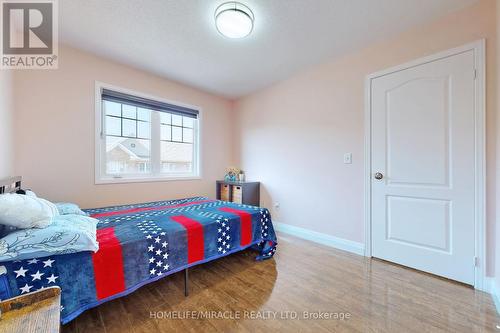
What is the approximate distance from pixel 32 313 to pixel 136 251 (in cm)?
85

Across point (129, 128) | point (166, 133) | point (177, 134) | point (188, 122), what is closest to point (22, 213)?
point (129, 128)

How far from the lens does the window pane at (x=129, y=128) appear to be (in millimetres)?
2900

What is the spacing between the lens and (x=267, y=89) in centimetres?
351

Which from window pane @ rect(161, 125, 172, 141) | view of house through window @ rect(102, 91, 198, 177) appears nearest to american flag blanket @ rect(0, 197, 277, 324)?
view of house through window @ rect(102, 91, 198, 177)

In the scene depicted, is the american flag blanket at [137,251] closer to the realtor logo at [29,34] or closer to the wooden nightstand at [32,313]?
the wooden nightstand at [32,313]

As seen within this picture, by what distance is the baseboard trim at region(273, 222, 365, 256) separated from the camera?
2459 millimetres

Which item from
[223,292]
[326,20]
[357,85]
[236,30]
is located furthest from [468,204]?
[236,30]

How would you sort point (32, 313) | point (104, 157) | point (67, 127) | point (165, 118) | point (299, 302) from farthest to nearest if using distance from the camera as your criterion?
point (165, 118) → point (104, 157) → point (67, 127) → point (299, 302) → point (32, 313)

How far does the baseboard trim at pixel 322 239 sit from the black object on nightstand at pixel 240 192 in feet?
1.86

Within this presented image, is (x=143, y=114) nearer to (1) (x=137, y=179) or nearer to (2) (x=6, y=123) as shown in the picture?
(1) (x=137, y=179)

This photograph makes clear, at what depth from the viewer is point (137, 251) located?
1.48 metres

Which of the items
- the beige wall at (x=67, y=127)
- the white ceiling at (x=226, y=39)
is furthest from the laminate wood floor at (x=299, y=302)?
the white ceiling at (x=226, y=39)

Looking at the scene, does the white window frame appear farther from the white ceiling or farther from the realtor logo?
the realtor logo

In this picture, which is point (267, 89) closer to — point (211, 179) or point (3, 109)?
point (211, 179)
